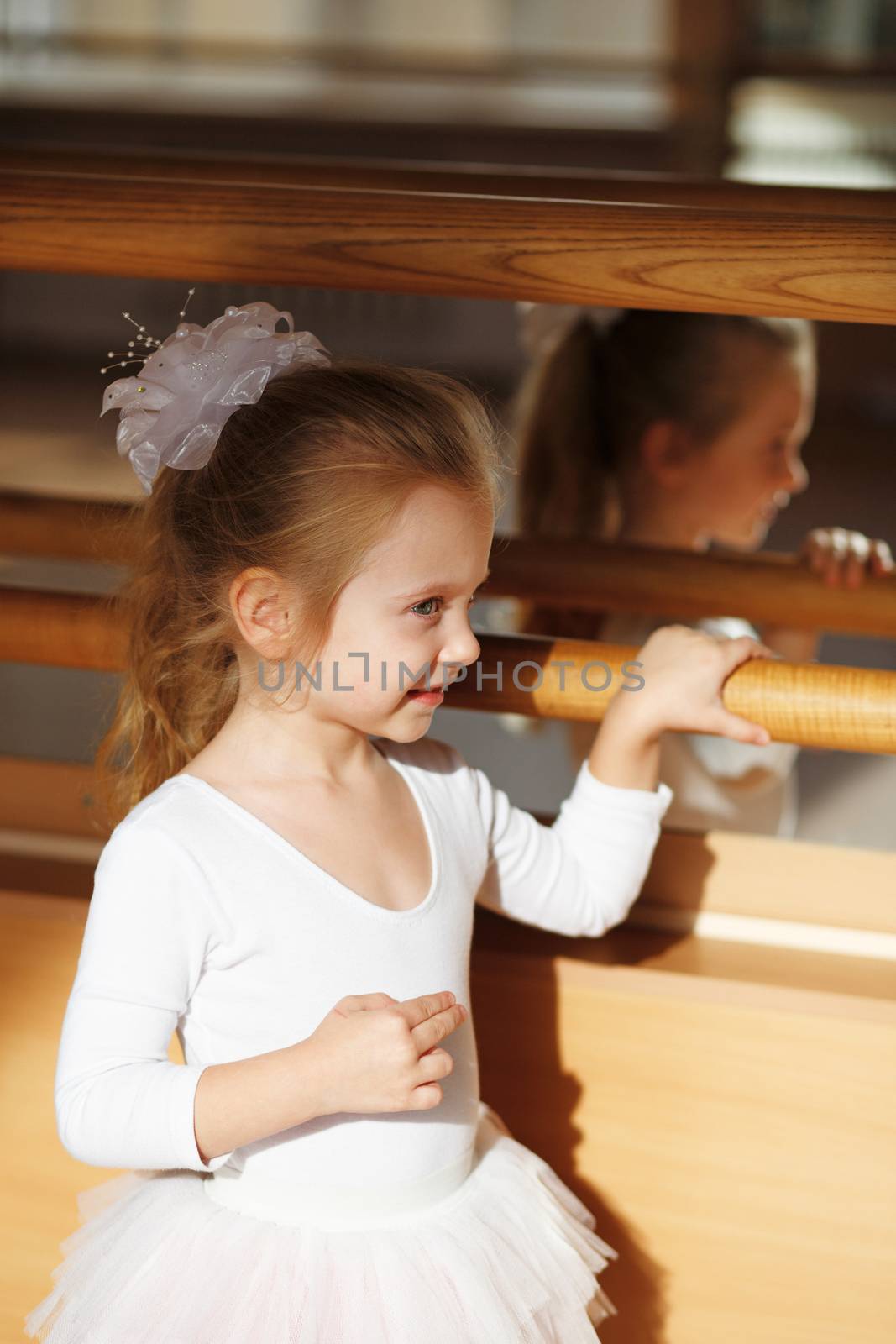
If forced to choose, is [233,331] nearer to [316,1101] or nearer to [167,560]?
[167,560]

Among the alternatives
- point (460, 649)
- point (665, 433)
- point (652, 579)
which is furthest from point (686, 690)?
point (665, 433)

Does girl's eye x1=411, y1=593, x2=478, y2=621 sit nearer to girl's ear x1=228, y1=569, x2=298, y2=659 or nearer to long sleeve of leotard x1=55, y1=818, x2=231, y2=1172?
girl's ear x1=228, y1=569, x2=298, y2=659

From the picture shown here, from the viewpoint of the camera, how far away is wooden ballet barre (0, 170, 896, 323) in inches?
31.0

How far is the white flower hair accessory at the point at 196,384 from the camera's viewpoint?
2.69 feet

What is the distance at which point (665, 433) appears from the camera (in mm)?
1801

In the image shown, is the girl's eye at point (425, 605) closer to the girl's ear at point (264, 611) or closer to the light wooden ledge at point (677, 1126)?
the girl's ear at point (264, 611)

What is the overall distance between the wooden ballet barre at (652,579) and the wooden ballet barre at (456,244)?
0.39m

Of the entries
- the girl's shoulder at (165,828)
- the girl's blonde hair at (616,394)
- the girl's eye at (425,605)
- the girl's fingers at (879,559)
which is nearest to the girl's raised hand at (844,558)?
the girl's fingers at (879,559)

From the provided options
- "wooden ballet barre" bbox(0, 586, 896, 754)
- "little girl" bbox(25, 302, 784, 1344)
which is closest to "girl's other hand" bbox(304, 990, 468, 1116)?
"little girl" bbox(25, 302, 784, 1344)

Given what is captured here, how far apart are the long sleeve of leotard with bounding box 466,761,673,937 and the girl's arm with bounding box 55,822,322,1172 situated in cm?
23

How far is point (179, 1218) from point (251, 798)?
238 millimetres

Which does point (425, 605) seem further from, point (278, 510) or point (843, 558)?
point (843, 558)

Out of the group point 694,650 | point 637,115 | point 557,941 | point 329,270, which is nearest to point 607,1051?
point 557,941

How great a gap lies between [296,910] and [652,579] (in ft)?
1.83
